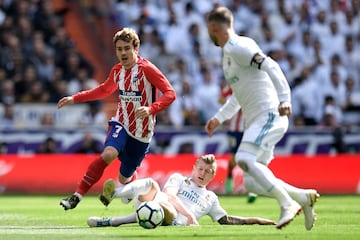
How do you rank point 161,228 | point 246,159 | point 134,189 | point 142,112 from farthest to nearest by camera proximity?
point 142,112
point 161,228
point 134,189
point 246,159

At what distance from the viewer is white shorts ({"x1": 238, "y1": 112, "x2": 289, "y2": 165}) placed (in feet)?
34.2

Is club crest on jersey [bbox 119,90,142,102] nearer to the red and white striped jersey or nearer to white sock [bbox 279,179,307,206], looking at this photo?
the red and white striped jersey

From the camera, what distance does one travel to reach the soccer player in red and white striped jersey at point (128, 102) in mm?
12023

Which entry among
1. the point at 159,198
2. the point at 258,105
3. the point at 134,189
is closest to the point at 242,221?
the point at 159,198

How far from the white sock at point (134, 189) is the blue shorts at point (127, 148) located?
4.33 feet

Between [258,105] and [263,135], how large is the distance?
13.7 inches

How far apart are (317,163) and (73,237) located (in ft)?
37.3

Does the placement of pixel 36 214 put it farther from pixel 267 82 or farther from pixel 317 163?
pixel 317 163

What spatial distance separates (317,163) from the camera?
21.0 m

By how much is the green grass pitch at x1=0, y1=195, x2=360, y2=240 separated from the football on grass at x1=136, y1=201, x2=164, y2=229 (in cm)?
10

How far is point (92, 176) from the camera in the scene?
1201 centimetres

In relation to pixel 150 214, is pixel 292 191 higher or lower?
higher

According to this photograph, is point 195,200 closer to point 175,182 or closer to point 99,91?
point 175,182

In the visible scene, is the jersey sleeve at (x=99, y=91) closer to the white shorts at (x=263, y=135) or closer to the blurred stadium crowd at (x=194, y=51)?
the white shorts at (x=263, y=135)
